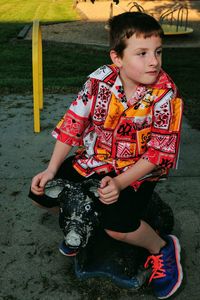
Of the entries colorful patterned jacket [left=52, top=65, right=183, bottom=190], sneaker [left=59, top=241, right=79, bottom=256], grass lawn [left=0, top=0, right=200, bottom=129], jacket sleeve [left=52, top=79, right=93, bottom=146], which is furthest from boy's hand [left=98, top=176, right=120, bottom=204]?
grass lawn [left=0, top=0, right=200, bottom=129]

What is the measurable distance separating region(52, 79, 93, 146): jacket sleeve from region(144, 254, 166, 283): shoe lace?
2.39 ft

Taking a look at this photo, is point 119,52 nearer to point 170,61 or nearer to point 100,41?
point 170,61

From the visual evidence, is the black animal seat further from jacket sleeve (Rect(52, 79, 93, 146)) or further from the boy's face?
the boy's face

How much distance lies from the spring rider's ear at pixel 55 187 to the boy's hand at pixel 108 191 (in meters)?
0.24

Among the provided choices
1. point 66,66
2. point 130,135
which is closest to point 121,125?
point 130,135

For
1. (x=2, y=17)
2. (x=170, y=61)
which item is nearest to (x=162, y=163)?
(x=170, y=61)

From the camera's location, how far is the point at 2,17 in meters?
14.0

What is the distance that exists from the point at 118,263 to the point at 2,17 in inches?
520

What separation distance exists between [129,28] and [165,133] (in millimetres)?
528

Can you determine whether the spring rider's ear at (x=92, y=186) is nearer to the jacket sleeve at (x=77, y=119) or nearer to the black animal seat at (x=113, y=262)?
the black animal seat at (x=113, y=262)

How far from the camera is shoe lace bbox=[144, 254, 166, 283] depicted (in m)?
2.12

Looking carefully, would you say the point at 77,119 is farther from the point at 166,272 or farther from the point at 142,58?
the point at 166,272

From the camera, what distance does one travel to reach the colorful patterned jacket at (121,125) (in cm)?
204

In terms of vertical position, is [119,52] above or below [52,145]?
above
